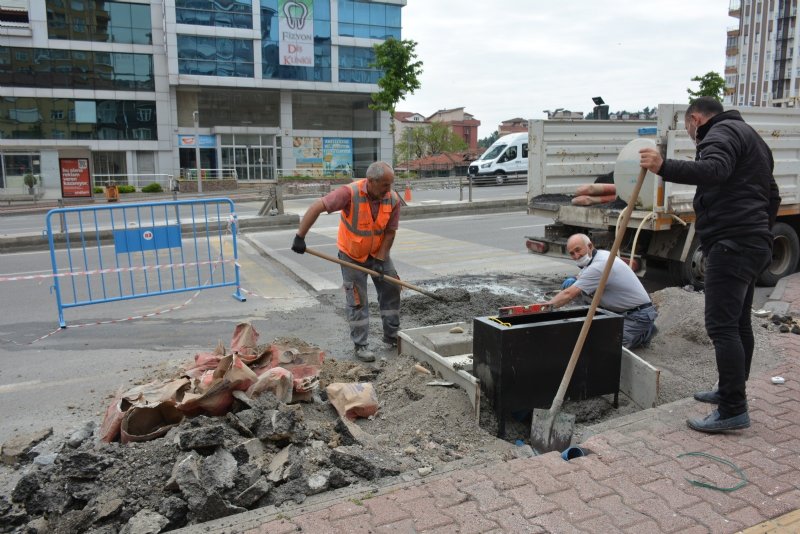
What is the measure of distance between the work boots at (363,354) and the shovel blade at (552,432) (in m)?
2.06

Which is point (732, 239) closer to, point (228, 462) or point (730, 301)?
point (730, 301)

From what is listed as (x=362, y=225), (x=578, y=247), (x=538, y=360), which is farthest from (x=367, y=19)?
(x=538, y=360)

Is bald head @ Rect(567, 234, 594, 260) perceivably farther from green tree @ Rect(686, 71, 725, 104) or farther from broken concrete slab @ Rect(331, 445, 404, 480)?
green tree @ Rect(686, 71, 725, 104)

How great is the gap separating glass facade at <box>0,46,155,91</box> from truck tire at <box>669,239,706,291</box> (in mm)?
41762

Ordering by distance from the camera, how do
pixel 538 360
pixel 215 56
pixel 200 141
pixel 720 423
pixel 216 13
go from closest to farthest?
pixel 720 423, pixel 538 360, pixel 216 13, pixel 215 56, pixel 200 141

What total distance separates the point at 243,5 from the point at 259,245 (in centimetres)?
3460

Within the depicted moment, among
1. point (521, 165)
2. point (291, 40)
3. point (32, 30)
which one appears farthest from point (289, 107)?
point (521, 165)

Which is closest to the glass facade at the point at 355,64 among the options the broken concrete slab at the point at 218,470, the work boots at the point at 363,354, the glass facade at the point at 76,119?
the glass facade at the point at 76,119

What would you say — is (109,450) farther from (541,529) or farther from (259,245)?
(259,245)

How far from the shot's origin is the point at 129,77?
42.2 meters

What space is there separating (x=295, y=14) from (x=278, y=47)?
2580mm

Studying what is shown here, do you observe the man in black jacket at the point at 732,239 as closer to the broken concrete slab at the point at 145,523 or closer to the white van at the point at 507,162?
the broken concrete slab at the point at 145,523

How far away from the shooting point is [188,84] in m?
41.9

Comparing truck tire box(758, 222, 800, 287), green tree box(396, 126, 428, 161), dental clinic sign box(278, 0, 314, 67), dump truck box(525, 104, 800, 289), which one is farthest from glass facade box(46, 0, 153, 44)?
green tree box(396, 126, 428, 161)
